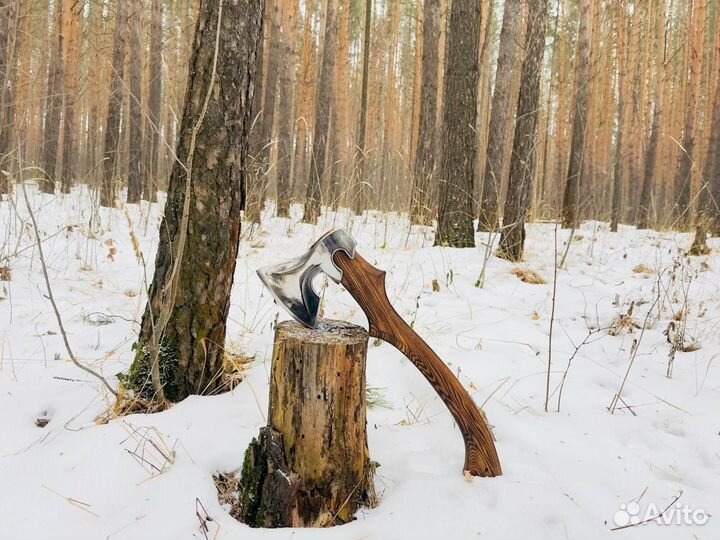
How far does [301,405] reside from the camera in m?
1.33

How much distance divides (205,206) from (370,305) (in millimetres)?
785

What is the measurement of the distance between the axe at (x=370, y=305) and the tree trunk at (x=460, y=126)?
3360 millimetres

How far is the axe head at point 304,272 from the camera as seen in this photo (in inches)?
51.2

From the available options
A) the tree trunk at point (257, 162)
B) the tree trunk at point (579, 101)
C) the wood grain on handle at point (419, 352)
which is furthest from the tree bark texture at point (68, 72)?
the wood grain on handle at point (419, 352)

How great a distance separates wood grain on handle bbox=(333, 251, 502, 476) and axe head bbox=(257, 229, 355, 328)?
0.09 feet

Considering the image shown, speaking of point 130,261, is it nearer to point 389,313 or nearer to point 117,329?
point 117,329

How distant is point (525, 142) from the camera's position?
4.68 meters

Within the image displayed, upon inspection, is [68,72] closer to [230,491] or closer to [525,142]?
[525,142]

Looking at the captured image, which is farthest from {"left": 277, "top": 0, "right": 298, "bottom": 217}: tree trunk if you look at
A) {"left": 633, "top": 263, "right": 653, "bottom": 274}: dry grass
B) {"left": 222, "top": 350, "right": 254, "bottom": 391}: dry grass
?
{"left": 222, "top": 350, "right": 254, "bottom": 391}: dry grass

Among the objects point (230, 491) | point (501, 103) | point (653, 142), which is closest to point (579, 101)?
point (501, 103)

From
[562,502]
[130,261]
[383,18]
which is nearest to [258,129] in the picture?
[130,261]

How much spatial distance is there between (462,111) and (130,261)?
131 inches

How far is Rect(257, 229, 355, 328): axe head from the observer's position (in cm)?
130

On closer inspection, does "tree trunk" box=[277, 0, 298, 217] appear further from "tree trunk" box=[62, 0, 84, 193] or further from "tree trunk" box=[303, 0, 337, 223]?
"tree trunk" box=[62, 0, 84, 193]
